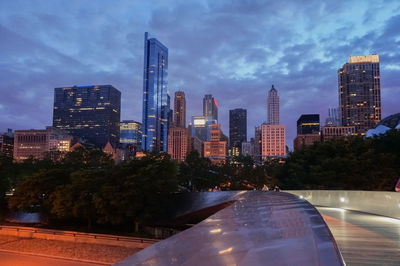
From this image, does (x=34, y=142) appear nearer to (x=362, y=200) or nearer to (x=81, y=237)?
(x=81, y=237)

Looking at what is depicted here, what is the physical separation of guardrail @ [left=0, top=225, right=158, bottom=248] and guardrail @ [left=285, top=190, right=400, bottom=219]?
1218cm

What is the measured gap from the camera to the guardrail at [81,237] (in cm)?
2233

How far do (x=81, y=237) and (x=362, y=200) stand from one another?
20.1 m

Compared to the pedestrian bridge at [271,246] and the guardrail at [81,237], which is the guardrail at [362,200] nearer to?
the pedestrian bridge at [271,246]

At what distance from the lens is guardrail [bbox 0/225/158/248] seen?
2233 centimetres

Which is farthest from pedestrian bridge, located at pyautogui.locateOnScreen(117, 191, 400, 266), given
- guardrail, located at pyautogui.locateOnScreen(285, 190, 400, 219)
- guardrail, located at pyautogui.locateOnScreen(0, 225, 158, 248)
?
guardrail, located at pyautogui.locateOnScreen(0, 225, 158, 248)

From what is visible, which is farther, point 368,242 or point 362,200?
point 362,200

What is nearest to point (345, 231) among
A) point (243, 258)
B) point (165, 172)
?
point (243, 258)

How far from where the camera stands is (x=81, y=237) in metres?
24.0

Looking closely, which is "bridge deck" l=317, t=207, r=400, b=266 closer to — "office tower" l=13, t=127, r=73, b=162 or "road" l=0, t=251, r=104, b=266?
"road" l=0, t=251, r=104, b=266

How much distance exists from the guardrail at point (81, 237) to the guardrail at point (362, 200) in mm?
12184

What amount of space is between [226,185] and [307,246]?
253 ft

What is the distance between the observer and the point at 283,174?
4584 centimetres

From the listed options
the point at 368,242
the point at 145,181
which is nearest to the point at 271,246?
the point at 368,242
